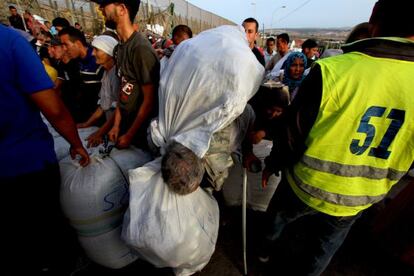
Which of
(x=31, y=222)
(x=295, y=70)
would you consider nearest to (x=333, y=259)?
(x=295, y=70)

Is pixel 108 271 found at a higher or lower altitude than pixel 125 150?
lower

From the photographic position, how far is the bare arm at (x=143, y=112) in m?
1.58

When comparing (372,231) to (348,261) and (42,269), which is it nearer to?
(348,261)

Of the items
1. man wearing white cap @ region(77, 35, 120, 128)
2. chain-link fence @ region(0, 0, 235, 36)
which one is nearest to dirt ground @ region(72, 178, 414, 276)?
man wearing white cap @ region(77, 35, 120, 128)

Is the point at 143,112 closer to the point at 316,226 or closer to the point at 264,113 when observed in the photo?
the point at 264,113

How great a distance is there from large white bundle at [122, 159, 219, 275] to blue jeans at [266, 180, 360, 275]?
546 mm

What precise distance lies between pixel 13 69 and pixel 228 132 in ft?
3.53

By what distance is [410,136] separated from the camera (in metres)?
0.93

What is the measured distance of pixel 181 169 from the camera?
44.8 inches

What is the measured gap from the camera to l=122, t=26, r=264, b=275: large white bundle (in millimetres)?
1112

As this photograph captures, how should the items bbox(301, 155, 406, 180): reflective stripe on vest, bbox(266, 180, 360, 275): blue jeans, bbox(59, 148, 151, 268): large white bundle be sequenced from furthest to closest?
bbox(59, 148, 151, 268): large white bundle < bbox(266, 180, 360, 275): blue jeans < bbox(301, 155, 406, 180): reflective stripe on vest

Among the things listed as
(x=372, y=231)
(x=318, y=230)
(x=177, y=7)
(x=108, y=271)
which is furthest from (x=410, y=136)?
(x=177, y=7)

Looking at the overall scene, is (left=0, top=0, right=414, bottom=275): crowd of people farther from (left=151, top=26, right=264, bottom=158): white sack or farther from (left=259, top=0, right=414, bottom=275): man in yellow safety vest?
(left=151, top=26, right=264, bottom=158): white sack

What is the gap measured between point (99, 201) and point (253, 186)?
126 cm
